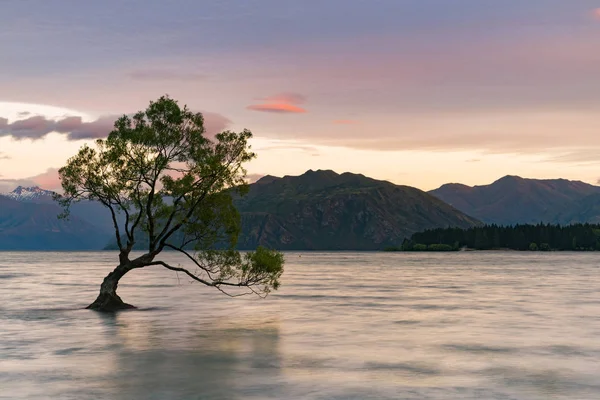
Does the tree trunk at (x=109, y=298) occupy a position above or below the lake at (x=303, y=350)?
above

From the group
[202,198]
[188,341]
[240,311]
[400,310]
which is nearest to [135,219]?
[202,198]

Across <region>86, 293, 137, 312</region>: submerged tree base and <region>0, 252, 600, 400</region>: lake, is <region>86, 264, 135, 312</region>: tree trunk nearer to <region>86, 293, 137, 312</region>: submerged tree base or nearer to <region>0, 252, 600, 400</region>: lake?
<region>86, 293, 137, 312</region>: submerged tree base

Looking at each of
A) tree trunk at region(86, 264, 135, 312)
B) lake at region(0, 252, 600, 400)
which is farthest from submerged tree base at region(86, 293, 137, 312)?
lake at region(0, 252, 600, 400)

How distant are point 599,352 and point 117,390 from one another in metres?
32.4

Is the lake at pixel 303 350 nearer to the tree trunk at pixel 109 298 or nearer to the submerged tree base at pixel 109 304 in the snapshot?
the submerged tree base at pixel 109 304

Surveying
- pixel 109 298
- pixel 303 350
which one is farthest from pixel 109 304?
pixel 303 350

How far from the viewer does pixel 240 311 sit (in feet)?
265

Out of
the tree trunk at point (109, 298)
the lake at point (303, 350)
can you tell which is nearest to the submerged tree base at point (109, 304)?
the tree trunk at point (109, 298)

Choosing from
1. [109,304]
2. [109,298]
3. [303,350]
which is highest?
[109,298]

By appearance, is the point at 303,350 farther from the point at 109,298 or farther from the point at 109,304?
the point at 109,304

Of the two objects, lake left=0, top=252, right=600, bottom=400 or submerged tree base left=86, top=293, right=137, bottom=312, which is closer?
lake left=0, top=252, right=600, bottom=400

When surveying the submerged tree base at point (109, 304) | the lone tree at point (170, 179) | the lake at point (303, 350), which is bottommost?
the lake at point (303, 350)

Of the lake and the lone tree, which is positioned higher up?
the lone tree

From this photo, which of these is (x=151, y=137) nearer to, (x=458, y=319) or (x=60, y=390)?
(x=458, y=319)
